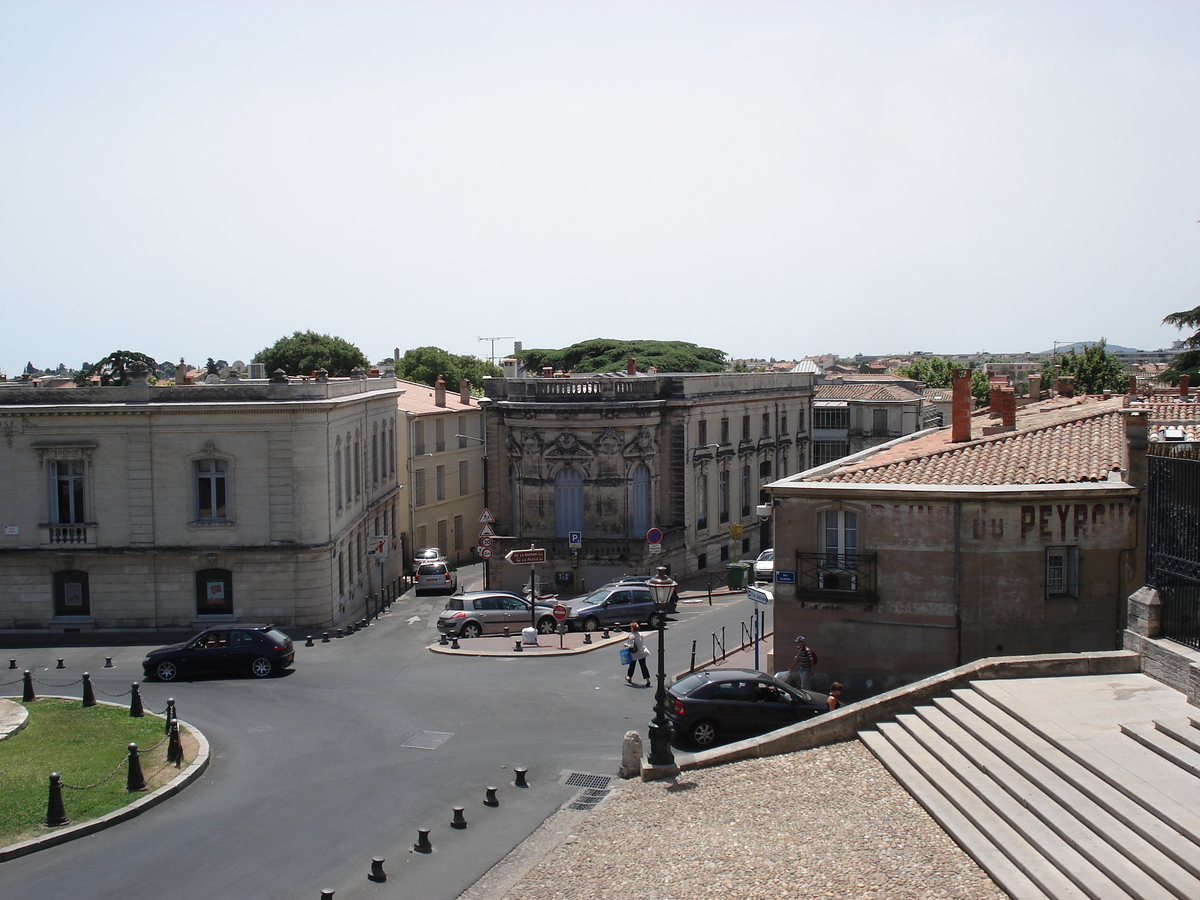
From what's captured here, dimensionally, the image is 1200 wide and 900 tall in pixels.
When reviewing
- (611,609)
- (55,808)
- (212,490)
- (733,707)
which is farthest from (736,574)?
(55,808)

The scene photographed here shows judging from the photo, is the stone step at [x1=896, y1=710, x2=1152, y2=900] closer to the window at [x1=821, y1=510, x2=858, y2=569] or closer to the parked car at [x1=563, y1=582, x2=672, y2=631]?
the window at [x1=821, y1=510, x2=858, y2=569]

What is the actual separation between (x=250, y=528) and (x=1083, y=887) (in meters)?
25.7

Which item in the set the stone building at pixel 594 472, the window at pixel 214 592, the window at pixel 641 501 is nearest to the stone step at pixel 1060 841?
the window at pixel 214 592

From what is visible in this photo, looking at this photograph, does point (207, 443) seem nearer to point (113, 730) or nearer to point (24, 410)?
point (24, 410)

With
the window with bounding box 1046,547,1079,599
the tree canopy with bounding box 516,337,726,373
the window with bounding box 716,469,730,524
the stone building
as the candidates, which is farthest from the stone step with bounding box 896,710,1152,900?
the tree canopy with bounding box 516,337,726,373

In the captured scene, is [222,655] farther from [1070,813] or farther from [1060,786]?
[1070,813]

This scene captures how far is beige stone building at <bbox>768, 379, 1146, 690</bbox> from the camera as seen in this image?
70.4 ft

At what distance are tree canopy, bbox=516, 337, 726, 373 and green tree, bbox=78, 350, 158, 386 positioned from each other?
6248cm

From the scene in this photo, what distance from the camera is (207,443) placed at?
3212cm

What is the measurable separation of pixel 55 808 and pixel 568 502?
26.5 metres

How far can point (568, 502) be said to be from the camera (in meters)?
41.9

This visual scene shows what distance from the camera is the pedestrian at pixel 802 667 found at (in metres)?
22.6

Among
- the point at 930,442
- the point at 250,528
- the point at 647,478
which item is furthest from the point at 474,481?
the point at 930,442

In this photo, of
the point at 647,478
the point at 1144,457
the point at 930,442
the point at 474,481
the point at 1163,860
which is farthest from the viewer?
the point at 474,481
